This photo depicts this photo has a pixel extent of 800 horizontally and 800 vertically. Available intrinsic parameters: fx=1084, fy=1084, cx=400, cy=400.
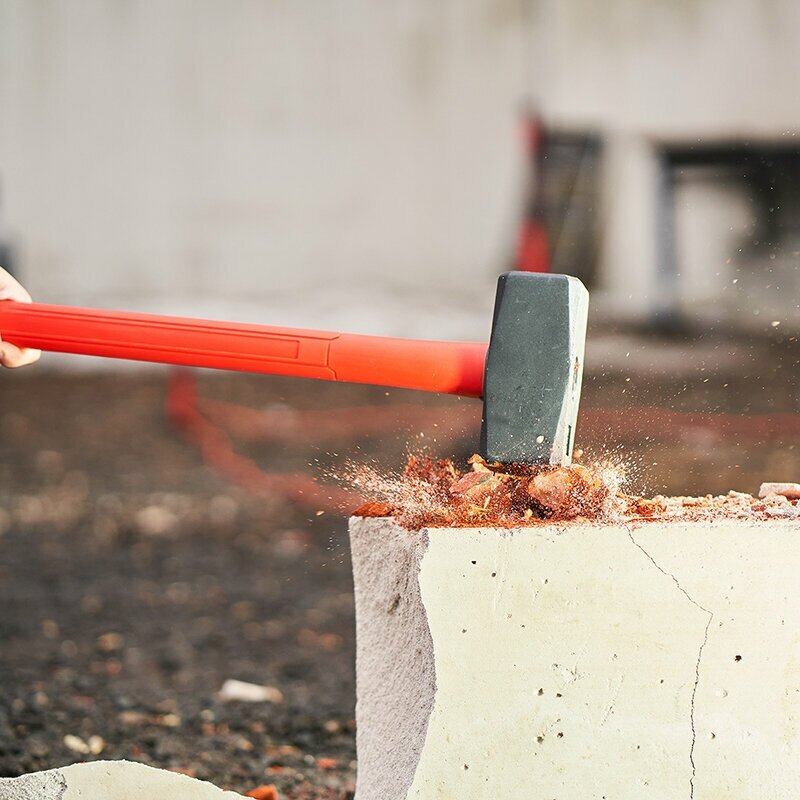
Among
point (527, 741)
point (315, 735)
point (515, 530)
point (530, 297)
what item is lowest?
point (315, 735)

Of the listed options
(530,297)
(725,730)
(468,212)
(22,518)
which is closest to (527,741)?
(725,730)

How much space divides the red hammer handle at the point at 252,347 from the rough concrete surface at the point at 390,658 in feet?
0.74

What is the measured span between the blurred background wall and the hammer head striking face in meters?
7.99

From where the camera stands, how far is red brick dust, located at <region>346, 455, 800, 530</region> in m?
1.46

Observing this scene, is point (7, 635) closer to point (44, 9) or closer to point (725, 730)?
point (725, 730)

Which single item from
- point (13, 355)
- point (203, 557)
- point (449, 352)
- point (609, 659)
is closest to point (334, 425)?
point (203, 557)

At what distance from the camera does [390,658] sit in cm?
159

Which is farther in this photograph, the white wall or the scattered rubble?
the white wall

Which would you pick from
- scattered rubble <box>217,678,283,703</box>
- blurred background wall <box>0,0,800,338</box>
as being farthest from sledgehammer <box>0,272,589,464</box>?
blurred background wall <box>0,0,800,338</box>

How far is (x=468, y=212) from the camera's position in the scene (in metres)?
9.42

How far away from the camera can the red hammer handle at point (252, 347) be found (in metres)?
1.58

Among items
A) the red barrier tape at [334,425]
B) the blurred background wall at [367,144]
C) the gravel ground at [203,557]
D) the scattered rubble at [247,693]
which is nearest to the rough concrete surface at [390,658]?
the gravel ground at [203,557]

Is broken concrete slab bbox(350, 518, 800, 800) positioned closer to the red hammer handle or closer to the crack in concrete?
the crack in concrete

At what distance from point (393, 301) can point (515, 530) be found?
8.27 m
